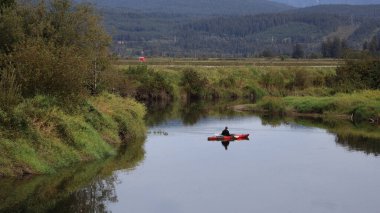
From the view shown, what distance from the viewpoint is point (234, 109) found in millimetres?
77500

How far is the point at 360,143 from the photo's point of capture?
51.9 metres

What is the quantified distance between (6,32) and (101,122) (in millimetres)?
7723

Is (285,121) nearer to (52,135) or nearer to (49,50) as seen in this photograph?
(49,50)

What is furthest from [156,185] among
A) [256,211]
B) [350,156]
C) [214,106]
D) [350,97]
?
[214,106]

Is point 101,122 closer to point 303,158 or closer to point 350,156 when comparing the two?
point 303,158

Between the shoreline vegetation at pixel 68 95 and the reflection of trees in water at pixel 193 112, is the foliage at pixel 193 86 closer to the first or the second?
the reflection of trees in water at pixel 193 112

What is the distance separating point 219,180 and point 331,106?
37222 mm

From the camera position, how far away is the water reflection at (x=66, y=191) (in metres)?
29.8

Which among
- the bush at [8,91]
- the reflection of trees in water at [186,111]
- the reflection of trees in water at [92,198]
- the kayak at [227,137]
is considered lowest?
the reflection of trees in water at [186,111]

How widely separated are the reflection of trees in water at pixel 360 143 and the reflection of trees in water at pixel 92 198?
64.4ft

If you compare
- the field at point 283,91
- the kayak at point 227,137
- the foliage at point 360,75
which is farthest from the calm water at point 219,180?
the foliage at point 360,75

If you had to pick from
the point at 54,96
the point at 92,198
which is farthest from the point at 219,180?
the point at 54,96

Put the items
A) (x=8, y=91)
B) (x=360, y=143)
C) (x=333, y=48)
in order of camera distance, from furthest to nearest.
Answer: (x=333, y=48) < (x=360, y=143) < (x=8, y=91)

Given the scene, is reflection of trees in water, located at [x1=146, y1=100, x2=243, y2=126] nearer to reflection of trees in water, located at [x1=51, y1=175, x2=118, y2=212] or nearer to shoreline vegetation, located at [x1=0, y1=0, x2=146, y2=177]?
shoreline vegetation, located at [x1=0, y1=0, x2=146, y2=177]
